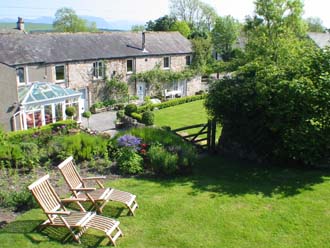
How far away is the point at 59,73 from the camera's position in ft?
98.1

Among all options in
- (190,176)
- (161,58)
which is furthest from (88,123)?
(190,176)

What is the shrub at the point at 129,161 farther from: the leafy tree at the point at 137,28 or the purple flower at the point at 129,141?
the leafy tree at the point at 137,28

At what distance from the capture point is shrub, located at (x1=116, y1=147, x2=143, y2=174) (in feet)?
40.4

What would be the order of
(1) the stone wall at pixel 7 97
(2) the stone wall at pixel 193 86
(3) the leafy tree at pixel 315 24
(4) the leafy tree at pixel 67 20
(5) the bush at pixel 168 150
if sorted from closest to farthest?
(5) the bush at pixel 168 150
(1) the stone wall at pixel 7 97
(2) the stone wall at pixel 193 86
(4) the leafy tree at pixel 67 20
(3) the leafy tree at pixel 315 24

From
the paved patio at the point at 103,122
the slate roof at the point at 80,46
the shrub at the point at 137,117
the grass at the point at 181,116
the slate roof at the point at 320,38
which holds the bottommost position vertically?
the paved patio at the point at 103,122

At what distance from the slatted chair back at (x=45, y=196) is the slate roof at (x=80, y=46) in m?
20.4

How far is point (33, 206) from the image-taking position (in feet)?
30.7

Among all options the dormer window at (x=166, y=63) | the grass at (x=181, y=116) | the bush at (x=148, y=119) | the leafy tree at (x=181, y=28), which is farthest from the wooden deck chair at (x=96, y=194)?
the leafy tree at (x=181, y=28)

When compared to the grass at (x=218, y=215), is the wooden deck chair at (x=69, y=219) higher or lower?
higher

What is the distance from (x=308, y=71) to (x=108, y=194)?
849cm

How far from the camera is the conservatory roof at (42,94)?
25047mm

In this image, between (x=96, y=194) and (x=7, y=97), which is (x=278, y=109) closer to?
(x=96, y=194)

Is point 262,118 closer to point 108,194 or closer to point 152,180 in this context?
point 152,180

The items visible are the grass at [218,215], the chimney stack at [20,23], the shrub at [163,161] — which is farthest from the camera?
the chimney stack at [20,23]
